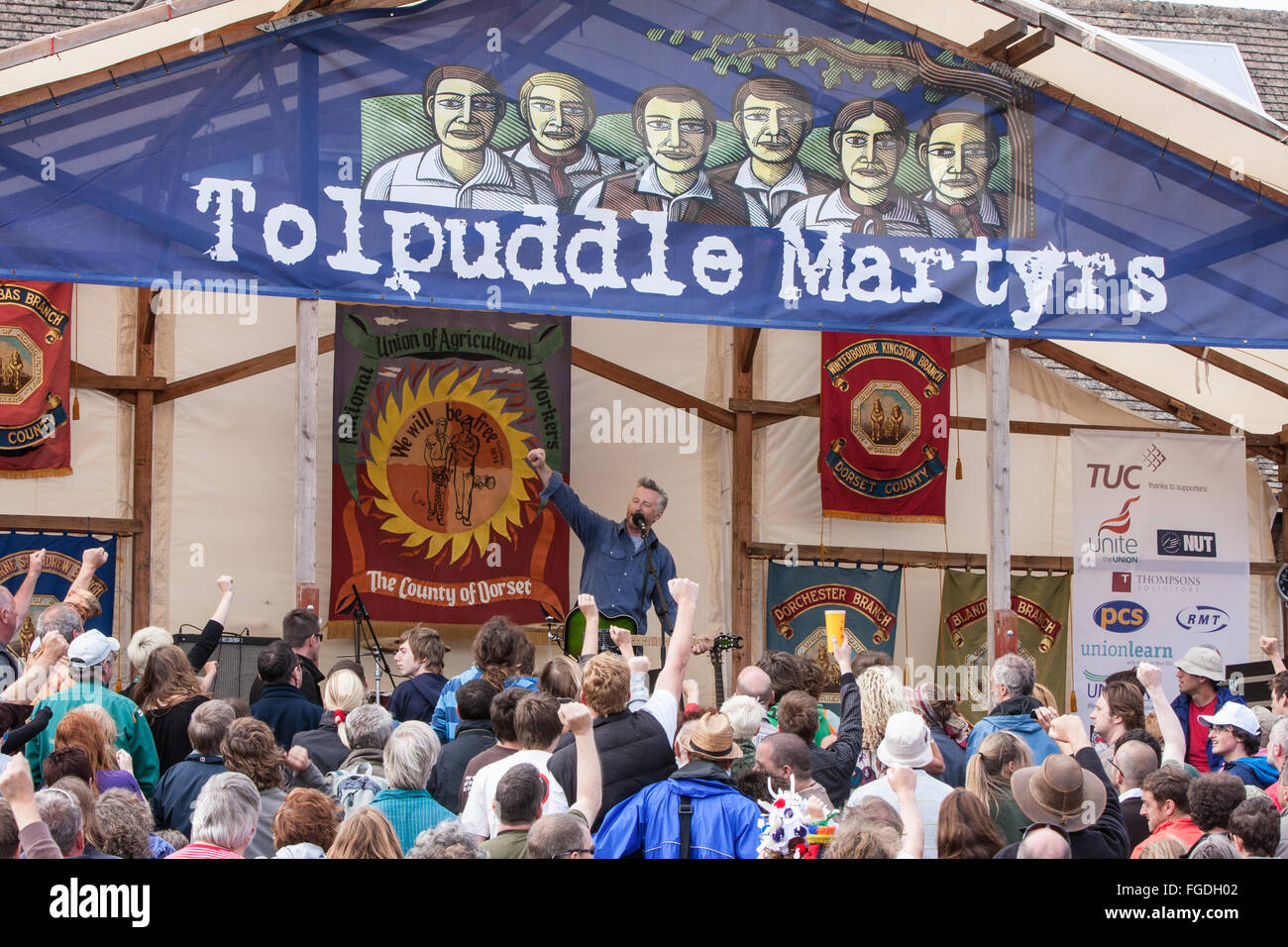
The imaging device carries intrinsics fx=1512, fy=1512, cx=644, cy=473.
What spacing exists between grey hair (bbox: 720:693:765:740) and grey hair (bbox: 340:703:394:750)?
1305mm

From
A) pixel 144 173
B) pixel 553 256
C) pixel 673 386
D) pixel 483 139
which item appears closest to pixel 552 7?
pixel 483 139

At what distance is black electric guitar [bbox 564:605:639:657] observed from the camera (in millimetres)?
9719

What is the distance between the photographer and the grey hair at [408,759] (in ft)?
16.5

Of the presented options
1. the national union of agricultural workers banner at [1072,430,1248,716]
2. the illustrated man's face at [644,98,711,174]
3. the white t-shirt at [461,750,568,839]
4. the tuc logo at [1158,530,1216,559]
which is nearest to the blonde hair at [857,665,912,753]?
the white t-shirt at [461,750,568,839]

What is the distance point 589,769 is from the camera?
4.93 metres

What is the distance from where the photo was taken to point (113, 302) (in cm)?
1179

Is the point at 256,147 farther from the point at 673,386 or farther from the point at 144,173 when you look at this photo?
the point at 673,386

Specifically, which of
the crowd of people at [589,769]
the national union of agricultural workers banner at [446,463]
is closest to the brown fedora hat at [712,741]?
the crowd of people at [589,769]

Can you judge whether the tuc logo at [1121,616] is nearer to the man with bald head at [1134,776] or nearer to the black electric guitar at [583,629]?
the black electric guitar at [583,629]

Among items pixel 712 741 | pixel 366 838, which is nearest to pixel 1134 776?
pixel 712 741

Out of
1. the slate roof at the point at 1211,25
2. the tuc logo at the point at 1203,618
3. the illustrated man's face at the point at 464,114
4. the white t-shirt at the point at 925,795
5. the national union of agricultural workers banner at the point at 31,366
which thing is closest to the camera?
the white t-shirt at the point at 925,795

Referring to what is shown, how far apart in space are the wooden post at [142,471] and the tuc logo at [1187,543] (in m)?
8.28

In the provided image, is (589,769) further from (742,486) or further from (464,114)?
(742,486)
